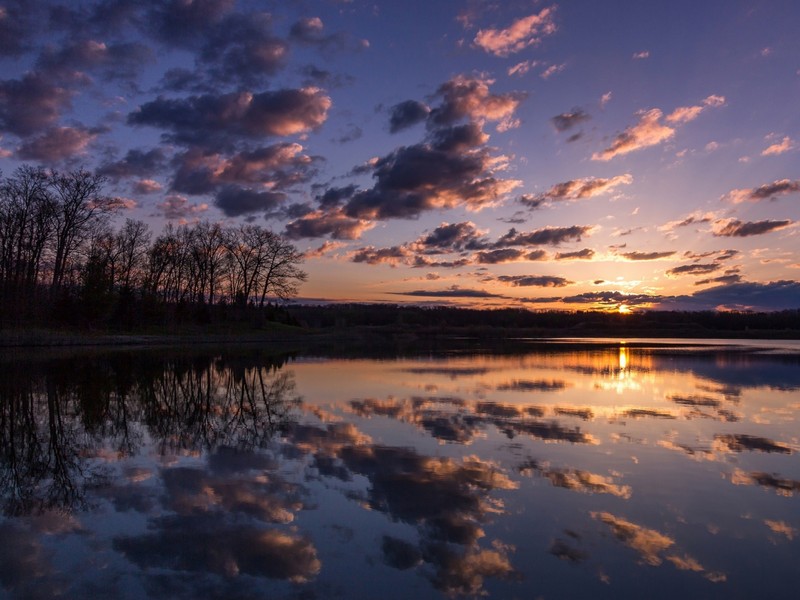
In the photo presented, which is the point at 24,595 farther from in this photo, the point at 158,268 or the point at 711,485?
the point at 158,268

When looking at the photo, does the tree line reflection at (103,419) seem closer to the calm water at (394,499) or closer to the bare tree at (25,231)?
the calm water at (394,499)

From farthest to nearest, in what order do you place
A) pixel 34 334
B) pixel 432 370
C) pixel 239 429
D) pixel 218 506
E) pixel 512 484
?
1. pixel 34 334
2. pixel 432 370
3. pixel 239 429
4. pixel 512 484
5. pixel 218 506

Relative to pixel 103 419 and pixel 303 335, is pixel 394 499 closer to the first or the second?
pixel 103 419

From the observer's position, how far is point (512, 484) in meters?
7.88

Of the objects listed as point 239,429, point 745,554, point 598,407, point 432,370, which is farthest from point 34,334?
point 745,554

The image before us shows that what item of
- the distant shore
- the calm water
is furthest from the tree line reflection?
the distant shore

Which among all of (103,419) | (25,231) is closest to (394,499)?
(103,419)

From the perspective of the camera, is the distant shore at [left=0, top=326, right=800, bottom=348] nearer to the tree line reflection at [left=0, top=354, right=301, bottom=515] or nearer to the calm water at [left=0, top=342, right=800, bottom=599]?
the tree line reflection at [left=0, top=354, right=301, bottom=515]

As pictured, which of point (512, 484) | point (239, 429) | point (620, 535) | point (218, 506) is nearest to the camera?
point (620, 535)

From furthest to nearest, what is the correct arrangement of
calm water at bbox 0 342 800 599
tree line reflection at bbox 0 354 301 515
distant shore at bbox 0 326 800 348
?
distant shore at bbox 0 326 800 348, tree line reflection at bbox 0 354 301 515, calm water at bbox 0 342 800 599

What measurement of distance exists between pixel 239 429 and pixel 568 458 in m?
6.47

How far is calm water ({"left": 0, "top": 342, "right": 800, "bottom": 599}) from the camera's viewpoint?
5066mm

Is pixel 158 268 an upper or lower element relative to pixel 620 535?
upper

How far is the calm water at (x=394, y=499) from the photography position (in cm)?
507
